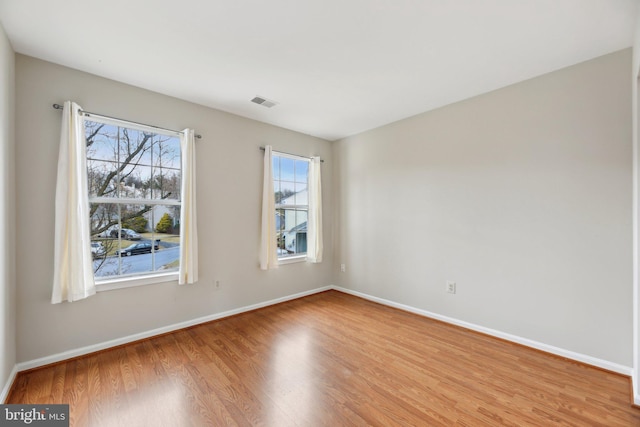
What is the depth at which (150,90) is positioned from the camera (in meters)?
2.85

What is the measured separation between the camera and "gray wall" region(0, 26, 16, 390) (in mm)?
1859

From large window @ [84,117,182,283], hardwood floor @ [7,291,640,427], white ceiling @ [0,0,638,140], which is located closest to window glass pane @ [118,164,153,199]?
large window @ [84,117,182,283]

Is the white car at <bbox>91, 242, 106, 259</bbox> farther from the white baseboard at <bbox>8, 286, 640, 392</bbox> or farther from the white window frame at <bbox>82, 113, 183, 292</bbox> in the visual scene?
the white baseboard at <bbox>8, 286, 640, 392</bbox>

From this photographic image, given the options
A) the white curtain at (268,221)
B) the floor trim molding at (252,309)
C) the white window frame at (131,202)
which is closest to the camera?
the floor trim molding at (252,309)

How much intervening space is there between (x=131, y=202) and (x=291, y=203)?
6.98 feet

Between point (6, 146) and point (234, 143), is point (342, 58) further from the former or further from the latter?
point (6, 146)

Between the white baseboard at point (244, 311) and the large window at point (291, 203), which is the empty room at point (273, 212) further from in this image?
the large window at point (291, 203)

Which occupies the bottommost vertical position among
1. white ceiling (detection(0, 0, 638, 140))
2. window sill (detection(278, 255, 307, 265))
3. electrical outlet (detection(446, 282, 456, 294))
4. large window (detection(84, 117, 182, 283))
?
electrical outlet (detection(446, 282, 456, 294))

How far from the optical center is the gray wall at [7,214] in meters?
1.86

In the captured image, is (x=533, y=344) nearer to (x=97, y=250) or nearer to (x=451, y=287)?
(x=451, y=287)

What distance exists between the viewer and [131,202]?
8.99ft

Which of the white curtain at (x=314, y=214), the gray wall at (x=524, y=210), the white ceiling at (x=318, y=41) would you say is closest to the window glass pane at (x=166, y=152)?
the white ceiling at (x=318, y=41)

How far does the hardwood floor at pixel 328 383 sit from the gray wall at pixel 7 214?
1.08 feet

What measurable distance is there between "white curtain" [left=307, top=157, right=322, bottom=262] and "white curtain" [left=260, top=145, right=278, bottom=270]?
748 mm
